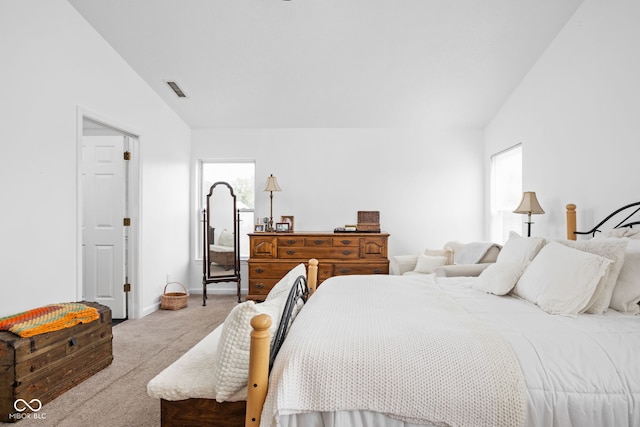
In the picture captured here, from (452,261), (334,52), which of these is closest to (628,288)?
(452,261)

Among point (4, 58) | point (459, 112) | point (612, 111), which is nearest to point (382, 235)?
point (459, 112)

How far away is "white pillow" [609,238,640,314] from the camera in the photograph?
5.93 ft

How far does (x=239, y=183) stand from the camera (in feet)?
17.4

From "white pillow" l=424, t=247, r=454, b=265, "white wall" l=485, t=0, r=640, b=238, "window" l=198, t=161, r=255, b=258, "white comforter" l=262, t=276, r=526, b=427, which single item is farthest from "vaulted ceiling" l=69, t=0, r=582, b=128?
"white comforter" l=262, t=276, r=526, b=427

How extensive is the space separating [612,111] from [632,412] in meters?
2.30

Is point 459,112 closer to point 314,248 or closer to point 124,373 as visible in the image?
point 314,248

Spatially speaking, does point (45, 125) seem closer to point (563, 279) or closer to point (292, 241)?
point (292, 241)

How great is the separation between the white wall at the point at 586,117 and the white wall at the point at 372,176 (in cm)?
114

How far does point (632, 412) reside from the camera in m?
1.20

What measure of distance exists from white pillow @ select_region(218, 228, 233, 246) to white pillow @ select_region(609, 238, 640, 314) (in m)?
4.12

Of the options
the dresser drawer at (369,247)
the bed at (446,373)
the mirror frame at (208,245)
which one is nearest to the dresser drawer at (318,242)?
the dresser drawer at (369,247)

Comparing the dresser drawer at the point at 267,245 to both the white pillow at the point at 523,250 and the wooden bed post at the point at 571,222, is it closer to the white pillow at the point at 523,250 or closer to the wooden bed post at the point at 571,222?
the white pillow at the point at 523,250

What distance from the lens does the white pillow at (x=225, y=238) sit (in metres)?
5.00

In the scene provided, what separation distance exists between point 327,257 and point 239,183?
1763 mm
